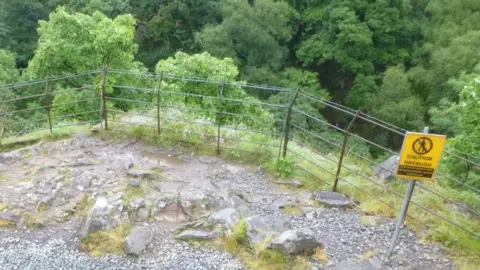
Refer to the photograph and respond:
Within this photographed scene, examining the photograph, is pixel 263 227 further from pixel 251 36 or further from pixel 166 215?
pixel 251 36

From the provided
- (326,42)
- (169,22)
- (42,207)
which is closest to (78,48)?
(42,207)

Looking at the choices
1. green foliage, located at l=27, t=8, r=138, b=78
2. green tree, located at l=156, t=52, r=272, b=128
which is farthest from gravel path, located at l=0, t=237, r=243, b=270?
green foliage, located at l=27, t=8, r=138, b=78

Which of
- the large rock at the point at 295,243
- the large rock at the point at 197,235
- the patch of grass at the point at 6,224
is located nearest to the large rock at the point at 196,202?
the large rock at the point at 197,235

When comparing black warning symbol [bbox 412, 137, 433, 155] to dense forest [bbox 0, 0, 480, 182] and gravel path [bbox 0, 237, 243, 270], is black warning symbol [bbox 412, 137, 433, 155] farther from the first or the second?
dense forest [bbox 0, 0, 480, 182]

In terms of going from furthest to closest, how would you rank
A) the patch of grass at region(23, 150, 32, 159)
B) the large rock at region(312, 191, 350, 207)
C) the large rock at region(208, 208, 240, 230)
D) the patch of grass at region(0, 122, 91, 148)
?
the patch of grass at region(0, 122, 91, 148)
the patch of grass at region(23, 150, 32, 159)
the large rock at region(312, 191, 350, 207)
the large rock at region(208, 208, 240, 230)

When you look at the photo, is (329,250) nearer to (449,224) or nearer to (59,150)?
(449,224)

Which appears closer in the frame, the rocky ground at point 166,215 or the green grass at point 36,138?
the rocky ground at point 166,215

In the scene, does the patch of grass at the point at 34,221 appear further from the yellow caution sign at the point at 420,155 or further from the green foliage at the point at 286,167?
the yellow caution sign at the point at 420,155

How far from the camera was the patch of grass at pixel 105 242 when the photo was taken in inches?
213

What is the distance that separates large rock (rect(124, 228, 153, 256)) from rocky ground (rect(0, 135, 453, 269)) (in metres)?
0.01

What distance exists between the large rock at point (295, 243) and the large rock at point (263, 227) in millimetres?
221

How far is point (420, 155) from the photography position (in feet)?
15.5

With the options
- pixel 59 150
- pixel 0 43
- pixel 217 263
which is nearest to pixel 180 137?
pixel 59 150

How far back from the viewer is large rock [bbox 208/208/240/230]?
5.68 m
